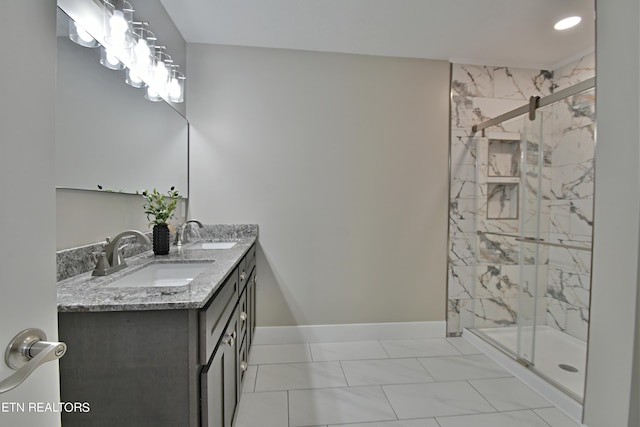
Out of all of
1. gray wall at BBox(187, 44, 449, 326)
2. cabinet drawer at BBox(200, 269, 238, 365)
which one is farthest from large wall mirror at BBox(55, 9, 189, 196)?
cabinet drawer at BBox(200, 269, 238, 365)

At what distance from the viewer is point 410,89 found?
2.66 m

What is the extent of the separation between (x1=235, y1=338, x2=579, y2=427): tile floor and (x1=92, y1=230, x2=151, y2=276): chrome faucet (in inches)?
43.3

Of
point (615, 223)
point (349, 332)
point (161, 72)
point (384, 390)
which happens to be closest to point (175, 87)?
point (161, 72)

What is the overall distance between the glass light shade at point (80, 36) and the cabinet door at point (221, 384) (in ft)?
4.66

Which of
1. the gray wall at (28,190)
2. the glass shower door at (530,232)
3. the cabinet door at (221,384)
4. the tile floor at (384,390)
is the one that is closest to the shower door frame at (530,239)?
the glass shower door at (530,232)

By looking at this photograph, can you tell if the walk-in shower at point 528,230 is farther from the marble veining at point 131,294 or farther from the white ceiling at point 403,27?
the marble veining at point 131,294

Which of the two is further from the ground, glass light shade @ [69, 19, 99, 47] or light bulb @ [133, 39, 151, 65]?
light bulb @ [133, 39, 151, 65]

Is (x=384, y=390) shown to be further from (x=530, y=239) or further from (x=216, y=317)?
(x=530, y=239)

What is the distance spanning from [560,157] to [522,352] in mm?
1618

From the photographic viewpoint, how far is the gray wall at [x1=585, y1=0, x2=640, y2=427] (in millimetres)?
1321

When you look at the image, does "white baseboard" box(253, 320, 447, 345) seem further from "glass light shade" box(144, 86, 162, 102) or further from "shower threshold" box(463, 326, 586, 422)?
"glass light shade" box(144, 86, 162, 102)

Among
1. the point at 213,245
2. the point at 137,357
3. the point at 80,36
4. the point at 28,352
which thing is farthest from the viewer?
the point at 213,245

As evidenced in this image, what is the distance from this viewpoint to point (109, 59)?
4.61 feet

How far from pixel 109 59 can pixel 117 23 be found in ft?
0.57
